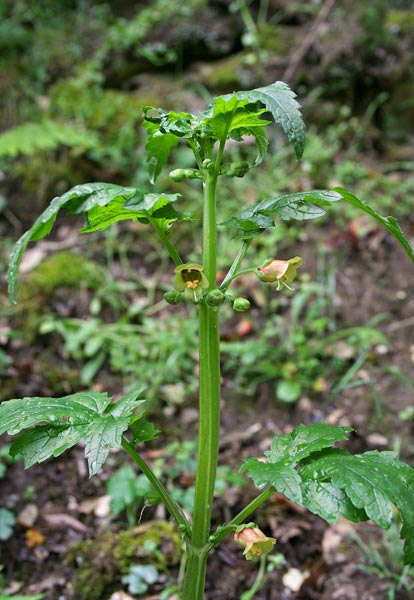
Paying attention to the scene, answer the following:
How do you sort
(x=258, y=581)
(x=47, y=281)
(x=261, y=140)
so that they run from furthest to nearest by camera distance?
1. (x=47, y=281)
2. (x=258, y=581)
3. (x=261, y=140)

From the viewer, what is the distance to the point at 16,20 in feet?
16.8

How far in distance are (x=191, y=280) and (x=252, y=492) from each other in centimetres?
138

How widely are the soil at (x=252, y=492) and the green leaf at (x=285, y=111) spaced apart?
1.58 m

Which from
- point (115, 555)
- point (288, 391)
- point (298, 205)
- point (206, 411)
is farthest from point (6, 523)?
point (298, 205)

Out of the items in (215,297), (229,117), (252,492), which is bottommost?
(252,492)

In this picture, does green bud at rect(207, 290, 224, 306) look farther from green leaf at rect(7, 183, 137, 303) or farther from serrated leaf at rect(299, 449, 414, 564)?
serrated leaf at rect(299, 449, 414, 564)

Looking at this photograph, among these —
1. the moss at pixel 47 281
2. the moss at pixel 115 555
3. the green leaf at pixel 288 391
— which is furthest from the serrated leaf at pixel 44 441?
the moss at pixel 47 281

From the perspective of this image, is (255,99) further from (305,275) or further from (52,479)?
(305,275)

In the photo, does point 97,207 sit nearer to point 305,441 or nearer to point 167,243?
point 167,243

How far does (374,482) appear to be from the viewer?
1083 millimetres

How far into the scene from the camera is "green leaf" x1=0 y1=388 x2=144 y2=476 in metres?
1.16

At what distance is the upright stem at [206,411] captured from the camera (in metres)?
1.29

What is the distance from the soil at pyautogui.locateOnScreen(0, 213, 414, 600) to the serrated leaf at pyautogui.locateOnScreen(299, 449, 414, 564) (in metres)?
1.02

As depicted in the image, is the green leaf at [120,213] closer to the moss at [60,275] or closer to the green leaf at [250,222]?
the green leaf at [250,222]
